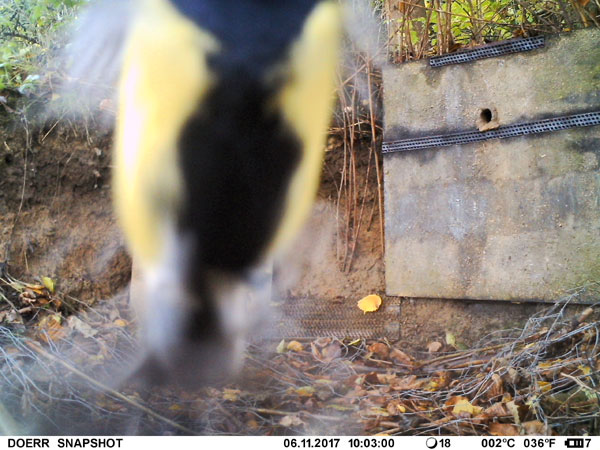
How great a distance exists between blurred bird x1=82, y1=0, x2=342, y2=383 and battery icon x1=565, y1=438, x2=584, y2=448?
38.8 inches

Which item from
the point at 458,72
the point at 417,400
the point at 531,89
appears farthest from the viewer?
the point at 458,72

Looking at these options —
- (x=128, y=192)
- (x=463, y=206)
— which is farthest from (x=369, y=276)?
(x=128, y=192)

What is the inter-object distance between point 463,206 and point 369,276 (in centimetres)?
48

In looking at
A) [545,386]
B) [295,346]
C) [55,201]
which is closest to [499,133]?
[545,386]

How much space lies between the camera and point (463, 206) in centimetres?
219

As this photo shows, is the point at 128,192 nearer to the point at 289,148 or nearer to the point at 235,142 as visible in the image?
the point at 235,142

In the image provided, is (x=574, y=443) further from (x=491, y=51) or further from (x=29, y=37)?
(x=29, y=37)

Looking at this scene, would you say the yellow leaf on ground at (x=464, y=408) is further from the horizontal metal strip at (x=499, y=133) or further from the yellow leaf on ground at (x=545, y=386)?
the horizontal metal strip at (x=499, y=133)

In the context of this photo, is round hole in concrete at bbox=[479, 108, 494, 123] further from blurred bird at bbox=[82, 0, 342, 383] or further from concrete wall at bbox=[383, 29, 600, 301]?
blurred bird at bbox=[82, 0, 342, 383]

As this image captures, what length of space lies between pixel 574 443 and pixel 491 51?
1401 mm

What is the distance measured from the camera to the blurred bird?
1.76 metres

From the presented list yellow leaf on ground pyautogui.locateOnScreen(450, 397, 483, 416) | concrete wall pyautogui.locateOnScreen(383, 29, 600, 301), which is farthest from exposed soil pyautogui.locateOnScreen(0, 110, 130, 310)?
yellow leaf on ground pyautogui.locateOnScreen(450, 397, 483, 416)

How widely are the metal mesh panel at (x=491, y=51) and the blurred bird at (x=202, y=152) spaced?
60 centimetres

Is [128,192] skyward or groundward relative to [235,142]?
groundward
